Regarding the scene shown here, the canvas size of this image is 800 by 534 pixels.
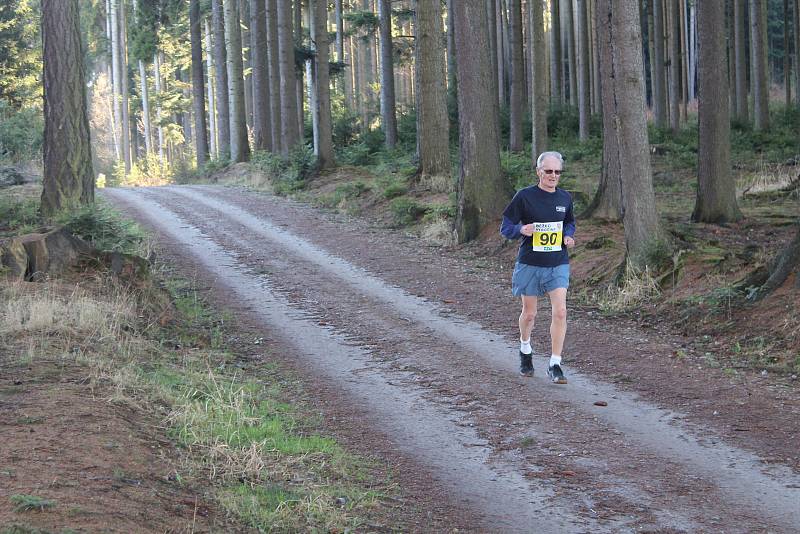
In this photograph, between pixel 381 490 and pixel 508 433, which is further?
pixel 508 433

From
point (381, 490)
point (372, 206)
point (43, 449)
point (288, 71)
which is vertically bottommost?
point (381, 490)

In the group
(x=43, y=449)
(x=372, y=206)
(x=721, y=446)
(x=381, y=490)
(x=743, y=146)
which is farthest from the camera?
(x=743, y=146)

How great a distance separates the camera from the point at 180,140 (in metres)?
69.6

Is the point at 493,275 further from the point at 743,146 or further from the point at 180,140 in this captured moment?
the point at 180,140

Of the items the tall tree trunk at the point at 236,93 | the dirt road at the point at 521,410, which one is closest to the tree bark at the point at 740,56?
the tall tree trunk at the point at 236,93

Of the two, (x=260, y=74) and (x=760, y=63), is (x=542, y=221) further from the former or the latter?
(x=760, y=63)

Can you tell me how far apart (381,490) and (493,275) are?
9.33 metres

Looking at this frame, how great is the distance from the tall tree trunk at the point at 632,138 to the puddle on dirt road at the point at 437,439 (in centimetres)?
470

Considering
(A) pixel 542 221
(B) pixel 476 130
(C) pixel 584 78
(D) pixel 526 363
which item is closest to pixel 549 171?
(A) pixel 542 221

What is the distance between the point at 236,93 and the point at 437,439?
32.7 m

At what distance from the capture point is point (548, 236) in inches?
339

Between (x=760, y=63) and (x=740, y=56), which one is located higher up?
Answer: (x=740, y=56)

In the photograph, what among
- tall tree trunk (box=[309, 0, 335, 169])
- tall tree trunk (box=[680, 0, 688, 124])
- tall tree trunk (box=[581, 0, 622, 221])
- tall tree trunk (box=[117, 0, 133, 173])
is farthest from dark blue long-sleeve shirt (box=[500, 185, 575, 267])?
tall tree trunk (box=[117, 0, 133, 173])

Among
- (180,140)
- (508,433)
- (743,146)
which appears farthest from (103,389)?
(180,140)
